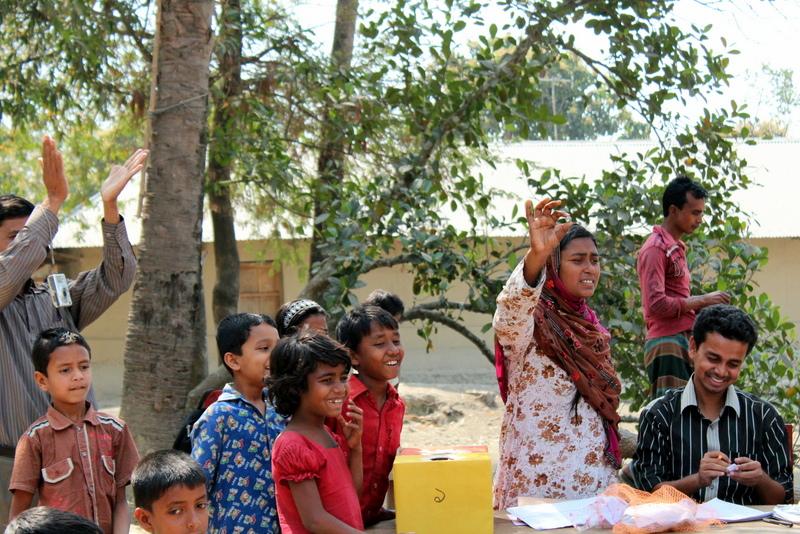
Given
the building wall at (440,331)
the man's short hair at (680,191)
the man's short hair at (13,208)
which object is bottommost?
the building wall at (440,331)

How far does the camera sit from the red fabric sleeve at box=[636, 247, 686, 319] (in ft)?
Answer: 15.3

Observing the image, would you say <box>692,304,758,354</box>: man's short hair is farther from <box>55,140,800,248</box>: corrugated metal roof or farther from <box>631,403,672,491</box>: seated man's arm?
<box>55,140,800,248</box>: corrugated metal roof

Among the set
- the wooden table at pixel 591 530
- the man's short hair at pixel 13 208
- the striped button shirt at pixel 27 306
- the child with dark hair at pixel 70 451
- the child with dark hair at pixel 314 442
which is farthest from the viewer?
the man's short hair at pixel 13 208

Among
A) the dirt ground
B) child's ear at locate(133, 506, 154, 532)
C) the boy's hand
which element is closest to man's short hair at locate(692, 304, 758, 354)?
the boy's hand

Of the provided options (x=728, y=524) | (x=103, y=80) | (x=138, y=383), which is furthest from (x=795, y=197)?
(x=728, y=524)

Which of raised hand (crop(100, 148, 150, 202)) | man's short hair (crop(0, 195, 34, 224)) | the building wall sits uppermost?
raised hand (crop(100, 148, 150, 202))

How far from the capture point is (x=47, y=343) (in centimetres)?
302

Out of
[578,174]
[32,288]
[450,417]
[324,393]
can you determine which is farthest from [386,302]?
[578,174]

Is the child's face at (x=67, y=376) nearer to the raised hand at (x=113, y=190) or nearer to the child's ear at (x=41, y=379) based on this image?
the child's ear at (x=41, y=379)

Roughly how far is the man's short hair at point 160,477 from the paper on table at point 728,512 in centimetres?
149

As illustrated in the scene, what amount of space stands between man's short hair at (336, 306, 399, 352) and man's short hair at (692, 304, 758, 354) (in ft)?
3.44

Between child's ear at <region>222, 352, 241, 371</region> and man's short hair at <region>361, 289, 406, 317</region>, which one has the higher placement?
man's short hair at <region>361, 289, 406, 317</region>

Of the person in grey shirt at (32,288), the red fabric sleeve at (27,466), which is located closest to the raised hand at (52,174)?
the person in grey shirt at (32,288)

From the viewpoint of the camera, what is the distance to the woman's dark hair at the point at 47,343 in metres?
3.01
